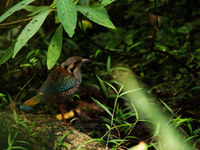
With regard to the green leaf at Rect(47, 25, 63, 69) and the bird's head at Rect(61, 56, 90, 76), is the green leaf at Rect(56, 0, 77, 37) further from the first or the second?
the bird's head at Rect(61, 56, 90, 76)

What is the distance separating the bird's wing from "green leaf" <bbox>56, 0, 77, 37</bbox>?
3.65 feet

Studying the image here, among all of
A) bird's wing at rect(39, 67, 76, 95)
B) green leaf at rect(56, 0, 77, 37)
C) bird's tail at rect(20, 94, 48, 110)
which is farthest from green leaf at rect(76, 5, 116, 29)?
bird's tail at rect(20, 94, 48, 110)

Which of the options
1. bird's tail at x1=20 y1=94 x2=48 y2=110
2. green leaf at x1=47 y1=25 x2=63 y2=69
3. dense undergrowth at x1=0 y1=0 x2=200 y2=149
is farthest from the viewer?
dense undergrowth at x1=0 y1=0 x2=200 y2=149

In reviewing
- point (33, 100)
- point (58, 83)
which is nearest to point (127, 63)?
point (58, 83)

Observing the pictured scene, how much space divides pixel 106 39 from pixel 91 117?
2.07 metres

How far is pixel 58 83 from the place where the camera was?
3219 mm

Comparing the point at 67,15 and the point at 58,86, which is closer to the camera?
the point at 67,15

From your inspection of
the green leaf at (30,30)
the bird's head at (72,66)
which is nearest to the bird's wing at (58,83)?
the bird's head at (72,66)

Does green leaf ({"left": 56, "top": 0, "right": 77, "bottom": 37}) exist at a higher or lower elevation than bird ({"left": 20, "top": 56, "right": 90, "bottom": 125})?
higher

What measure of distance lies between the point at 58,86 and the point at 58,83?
0.04 m

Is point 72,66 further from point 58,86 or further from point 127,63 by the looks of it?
point 127,63

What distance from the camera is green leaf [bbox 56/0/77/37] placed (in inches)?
88.6

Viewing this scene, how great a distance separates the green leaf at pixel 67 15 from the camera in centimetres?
225

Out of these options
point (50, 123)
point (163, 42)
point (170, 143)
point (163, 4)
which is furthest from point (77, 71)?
point (163, 4)
